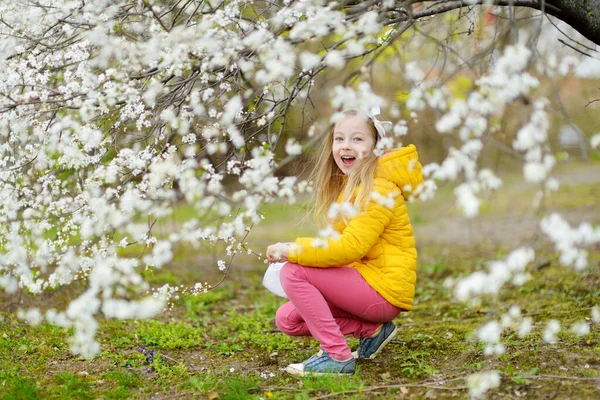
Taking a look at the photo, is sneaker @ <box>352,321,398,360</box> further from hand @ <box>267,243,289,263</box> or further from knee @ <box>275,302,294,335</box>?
hand @ <box>267,243,289,263</box>

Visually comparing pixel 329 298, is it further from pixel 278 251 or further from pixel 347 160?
pixel 347 160

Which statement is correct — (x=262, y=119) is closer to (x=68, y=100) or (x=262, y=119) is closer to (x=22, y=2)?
(x=68, y=100)

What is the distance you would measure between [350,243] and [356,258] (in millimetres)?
96

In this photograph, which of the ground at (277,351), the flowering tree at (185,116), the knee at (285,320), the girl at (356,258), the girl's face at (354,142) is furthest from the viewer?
the knee at (285,320)

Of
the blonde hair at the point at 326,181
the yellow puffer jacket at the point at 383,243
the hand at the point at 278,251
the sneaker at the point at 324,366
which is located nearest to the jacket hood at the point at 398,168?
the yellow puffer jacket at the point at 383,243

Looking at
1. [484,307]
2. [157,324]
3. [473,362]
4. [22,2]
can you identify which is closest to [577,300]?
[484,307]

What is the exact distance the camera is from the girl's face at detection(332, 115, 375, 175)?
3.48m

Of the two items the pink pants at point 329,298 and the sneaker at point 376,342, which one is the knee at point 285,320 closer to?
the pink pants at point 329,298

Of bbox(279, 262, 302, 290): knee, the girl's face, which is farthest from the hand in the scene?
the girl's face

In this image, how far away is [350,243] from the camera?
321 centimetres

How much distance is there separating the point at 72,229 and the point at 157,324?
1084 millimetres

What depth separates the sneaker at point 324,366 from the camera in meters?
3.31

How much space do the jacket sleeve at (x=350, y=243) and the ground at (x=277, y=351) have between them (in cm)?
Result: 45

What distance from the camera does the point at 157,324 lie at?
4520 mm
